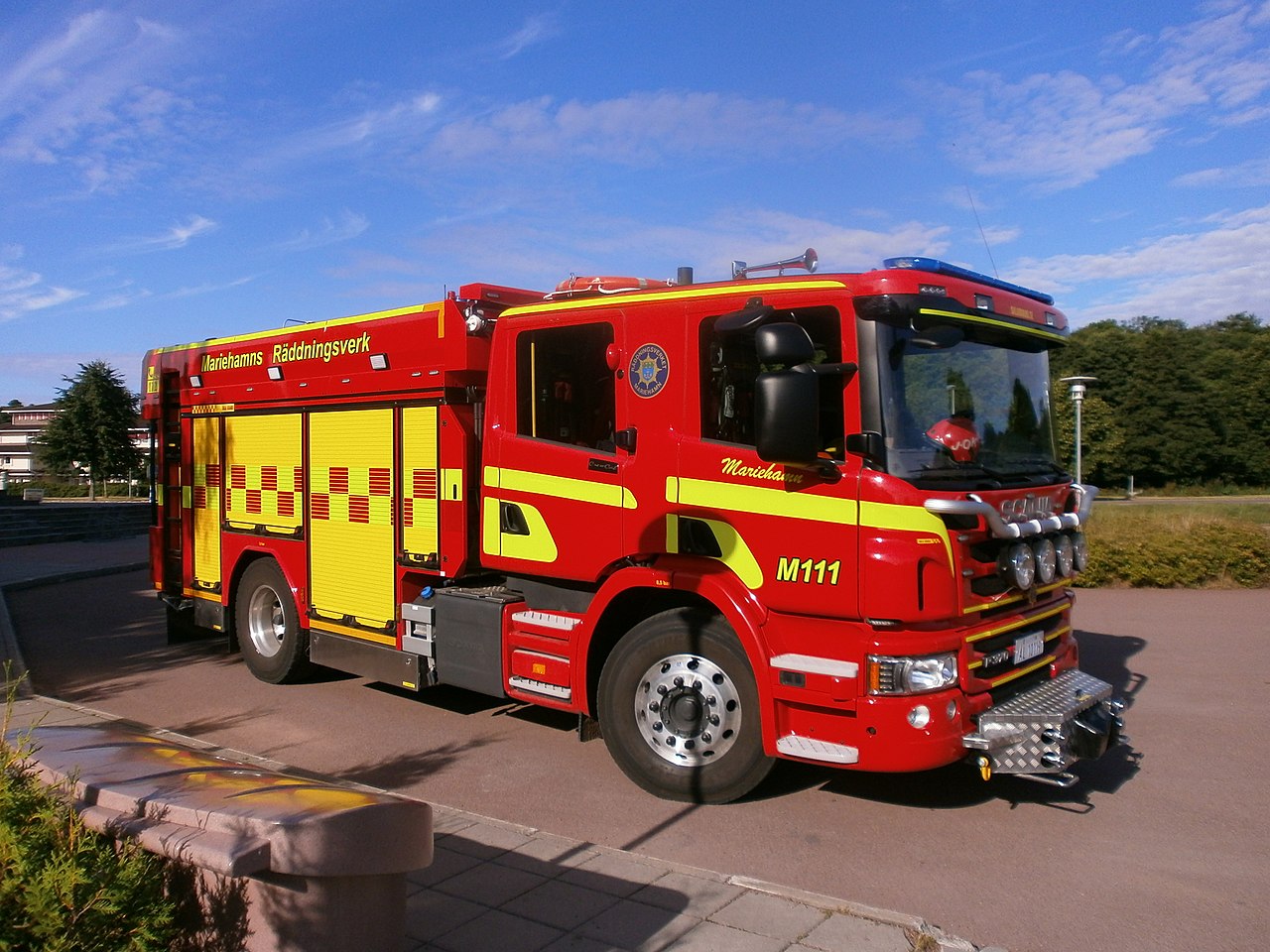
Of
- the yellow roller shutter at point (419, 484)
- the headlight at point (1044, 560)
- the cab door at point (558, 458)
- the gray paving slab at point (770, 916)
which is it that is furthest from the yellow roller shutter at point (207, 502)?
the headlight at point (1044, 560)

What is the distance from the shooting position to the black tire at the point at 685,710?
508cm

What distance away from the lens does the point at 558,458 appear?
588 centimetres

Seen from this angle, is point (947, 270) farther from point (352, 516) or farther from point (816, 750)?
point (352, 516)

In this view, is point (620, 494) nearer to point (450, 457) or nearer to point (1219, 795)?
point (450, 457)

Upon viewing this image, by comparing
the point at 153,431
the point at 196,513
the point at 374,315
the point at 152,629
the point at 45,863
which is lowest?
the point at 152,629

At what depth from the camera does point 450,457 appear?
262 inches

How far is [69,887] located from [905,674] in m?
3.38

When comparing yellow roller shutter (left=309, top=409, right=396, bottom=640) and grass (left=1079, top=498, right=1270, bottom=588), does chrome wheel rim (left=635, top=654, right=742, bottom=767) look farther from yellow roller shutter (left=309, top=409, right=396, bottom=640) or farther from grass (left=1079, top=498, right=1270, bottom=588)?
grass (left=1079, top=498, right=1270, bottom=588)

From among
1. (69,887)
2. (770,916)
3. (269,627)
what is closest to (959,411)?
(770,916)

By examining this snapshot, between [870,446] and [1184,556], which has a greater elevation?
[870,446]

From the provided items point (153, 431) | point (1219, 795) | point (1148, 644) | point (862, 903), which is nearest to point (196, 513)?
point (153, 431)

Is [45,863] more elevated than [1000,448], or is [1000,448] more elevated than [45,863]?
[1000,448]

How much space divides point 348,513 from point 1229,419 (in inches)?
2136

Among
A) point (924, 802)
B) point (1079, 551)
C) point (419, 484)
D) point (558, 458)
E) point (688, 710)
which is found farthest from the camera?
point (419, 484)
